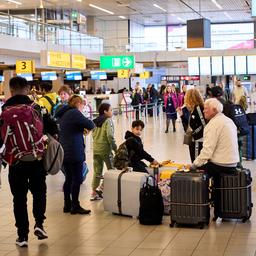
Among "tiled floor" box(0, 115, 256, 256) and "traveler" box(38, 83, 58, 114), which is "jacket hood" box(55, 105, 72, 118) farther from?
"traveler" box(38, 83, 58, 114)

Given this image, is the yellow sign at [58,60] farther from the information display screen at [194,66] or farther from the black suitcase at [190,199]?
the black suitcase at [190,199]

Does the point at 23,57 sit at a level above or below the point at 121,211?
above

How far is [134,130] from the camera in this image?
895 centimetres

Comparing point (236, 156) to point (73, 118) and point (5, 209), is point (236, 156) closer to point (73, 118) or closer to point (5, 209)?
point (73, 118)

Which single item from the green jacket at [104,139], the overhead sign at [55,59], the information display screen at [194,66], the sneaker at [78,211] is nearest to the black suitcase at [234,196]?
the sneaker at [78,211]

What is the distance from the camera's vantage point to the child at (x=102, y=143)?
30.8 ft

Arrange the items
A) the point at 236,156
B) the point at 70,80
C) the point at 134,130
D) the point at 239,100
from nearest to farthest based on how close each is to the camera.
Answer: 1. the point at 236,156
2. the point at 134,130
3. the point at 239,100
4. the point at 70,80

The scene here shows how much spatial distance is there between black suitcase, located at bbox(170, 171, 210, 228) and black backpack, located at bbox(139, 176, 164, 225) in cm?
20

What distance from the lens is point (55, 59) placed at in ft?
90.4

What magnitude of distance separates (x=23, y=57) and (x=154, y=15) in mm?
16929

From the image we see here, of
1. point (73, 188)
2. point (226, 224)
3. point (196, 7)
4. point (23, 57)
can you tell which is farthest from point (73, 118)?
point (196, 7)

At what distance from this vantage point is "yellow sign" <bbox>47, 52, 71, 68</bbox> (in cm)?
2689

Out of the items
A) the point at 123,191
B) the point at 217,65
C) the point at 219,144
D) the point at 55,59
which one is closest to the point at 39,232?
the point at 123,191

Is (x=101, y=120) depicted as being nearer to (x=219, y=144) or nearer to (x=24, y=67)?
(x=219, y=144)
